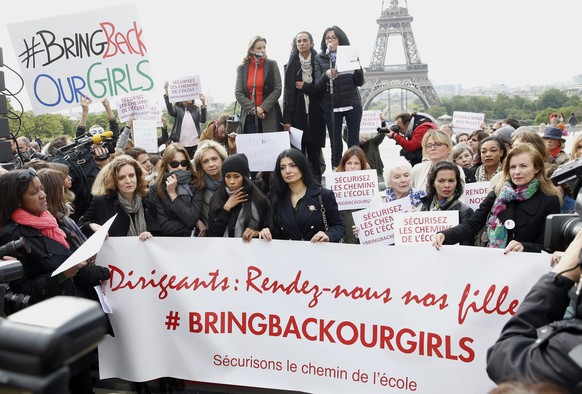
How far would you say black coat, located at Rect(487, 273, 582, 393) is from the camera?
6.32ft

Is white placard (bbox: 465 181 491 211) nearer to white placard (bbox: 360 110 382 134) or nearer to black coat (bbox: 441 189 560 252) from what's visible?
black coat (bbox: 441 189 560 252)

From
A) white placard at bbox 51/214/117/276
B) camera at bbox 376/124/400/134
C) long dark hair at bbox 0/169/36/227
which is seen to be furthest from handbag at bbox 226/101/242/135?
long dark hair at bbox 0/169/36/227

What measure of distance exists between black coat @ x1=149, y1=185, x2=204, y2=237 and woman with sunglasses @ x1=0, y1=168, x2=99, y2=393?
114cm

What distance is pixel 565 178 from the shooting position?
2.79 meters

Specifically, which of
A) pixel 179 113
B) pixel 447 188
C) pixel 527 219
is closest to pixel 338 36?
pixel 179 113

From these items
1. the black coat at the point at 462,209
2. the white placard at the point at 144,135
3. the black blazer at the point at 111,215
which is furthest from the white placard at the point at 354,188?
the white placard at the point at 144,135

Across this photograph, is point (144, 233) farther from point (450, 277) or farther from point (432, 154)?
point (432, 154)

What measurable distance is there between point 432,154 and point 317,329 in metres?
2.86

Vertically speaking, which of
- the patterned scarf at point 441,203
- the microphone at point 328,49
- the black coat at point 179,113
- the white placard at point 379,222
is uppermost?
the microphone at point 328,49

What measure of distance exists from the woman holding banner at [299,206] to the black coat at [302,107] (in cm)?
354

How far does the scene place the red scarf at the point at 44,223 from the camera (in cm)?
404

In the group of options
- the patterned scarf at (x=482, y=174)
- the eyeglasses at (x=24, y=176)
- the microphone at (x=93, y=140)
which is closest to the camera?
the eyeglasses at (x=24, y=176)

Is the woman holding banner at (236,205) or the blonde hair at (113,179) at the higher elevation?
the blonde hair at (113,179)

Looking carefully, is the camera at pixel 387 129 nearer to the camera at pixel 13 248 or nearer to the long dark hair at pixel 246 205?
the long dark hair at pixel 246 205
